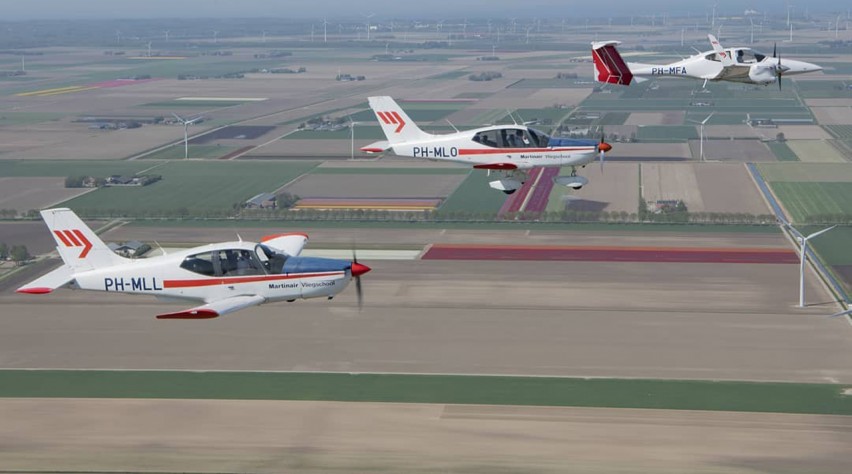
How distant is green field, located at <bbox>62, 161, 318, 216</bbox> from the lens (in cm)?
15462

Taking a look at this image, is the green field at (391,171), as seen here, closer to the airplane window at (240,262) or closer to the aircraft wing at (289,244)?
the aircraft wing at (289,244)

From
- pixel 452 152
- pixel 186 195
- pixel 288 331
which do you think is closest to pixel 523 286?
pixel 288 331

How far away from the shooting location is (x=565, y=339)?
95.9 meters

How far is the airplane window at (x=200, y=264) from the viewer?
5881cm

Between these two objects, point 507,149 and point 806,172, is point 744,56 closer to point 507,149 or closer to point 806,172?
point 507,149

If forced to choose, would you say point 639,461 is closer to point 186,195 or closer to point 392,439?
point 392,439

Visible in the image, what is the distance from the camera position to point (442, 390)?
276 feet

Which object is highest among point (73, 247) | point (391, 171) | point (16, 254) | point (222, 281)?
point (73, 247)

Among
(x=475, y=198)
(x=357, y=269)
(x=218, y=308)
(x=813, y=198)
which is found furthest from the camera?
(x=813, y=198)

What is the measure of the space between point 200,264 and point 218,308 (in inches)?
125

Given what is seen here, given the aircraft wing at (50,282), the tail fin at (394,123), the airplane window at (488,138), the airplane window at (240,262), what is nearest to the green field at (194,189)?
the tail fin at (394,123)

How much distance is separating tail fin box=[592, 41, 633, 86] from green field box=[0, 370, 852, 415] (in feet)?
69.9

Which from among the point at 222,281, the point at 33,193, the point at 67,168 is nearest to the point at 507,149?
the point at 222,281

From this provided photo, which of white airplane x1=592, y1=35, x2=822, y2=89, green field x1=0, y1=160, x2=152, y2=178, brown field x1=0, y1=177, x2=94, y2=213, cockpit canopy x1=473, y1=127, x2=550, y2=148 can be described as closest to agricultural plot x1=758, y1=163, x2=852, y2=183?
green field x1=0, y1=160, x2=152, y2=178
